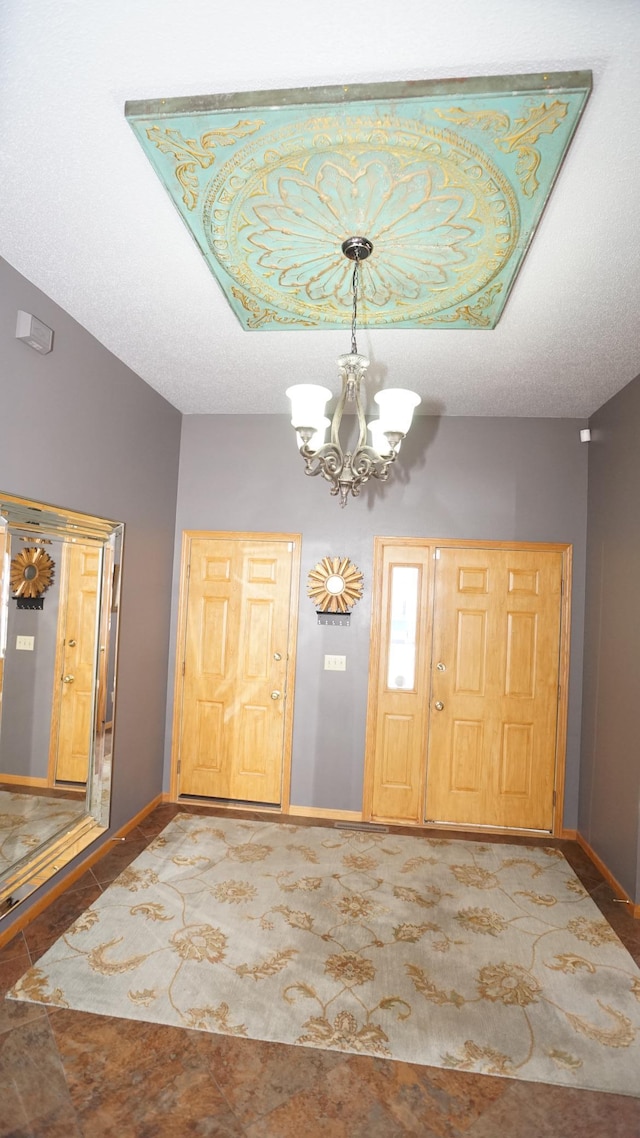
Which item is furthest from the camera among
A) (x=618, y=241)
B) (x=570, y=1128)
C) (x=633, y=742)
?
(x=633, y=742)

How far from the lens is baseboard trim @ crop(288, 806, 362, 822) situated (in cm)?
412

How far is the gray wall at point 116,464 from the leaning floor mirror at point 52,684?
168 mm

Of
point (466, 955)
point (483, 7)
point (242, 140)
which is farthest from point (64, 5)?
point (466, 955)

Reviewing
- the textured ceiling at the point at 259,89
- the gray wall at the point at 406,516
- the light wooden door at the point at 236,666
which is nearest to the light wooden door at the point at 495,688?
the gray wall at the point at 406,516

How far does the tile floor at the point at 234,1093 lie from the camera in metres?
1.77

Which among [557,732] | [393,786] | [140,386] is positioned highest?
[140,386]

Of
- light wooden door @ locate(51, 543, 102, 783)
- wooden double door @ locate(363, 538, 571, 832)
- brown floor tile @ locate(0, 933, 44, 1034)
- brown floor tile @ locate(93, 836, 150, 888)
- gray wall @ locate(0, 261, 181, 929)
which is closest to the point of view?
brown floor tile @ locate(0, 933, 44, 1034)

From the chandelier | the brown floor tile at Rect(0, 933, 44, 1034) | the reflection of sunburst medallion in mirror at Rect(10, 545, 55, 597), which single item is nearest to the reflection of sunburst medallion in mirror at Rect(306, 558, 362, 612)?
the chandelier

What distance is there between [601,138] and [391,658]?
124 inches

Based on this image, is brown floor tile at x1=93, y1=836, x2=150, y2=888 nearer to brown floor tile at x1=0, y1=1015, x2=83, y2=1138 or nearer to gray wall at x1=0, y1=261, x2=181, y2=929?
gray wall at x1=0, y1=261, x2=181, y2=929

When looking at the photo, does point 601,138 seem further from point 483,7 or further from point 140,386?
point 140,386

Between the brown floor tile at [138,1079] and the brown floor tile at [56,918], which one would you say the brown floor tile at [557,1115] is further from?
the brown floor tile at [56,918]

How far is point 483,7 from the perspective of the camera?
1.33 meters

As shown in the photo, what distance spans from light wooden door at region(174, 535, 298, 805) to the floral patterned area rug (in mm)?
728
